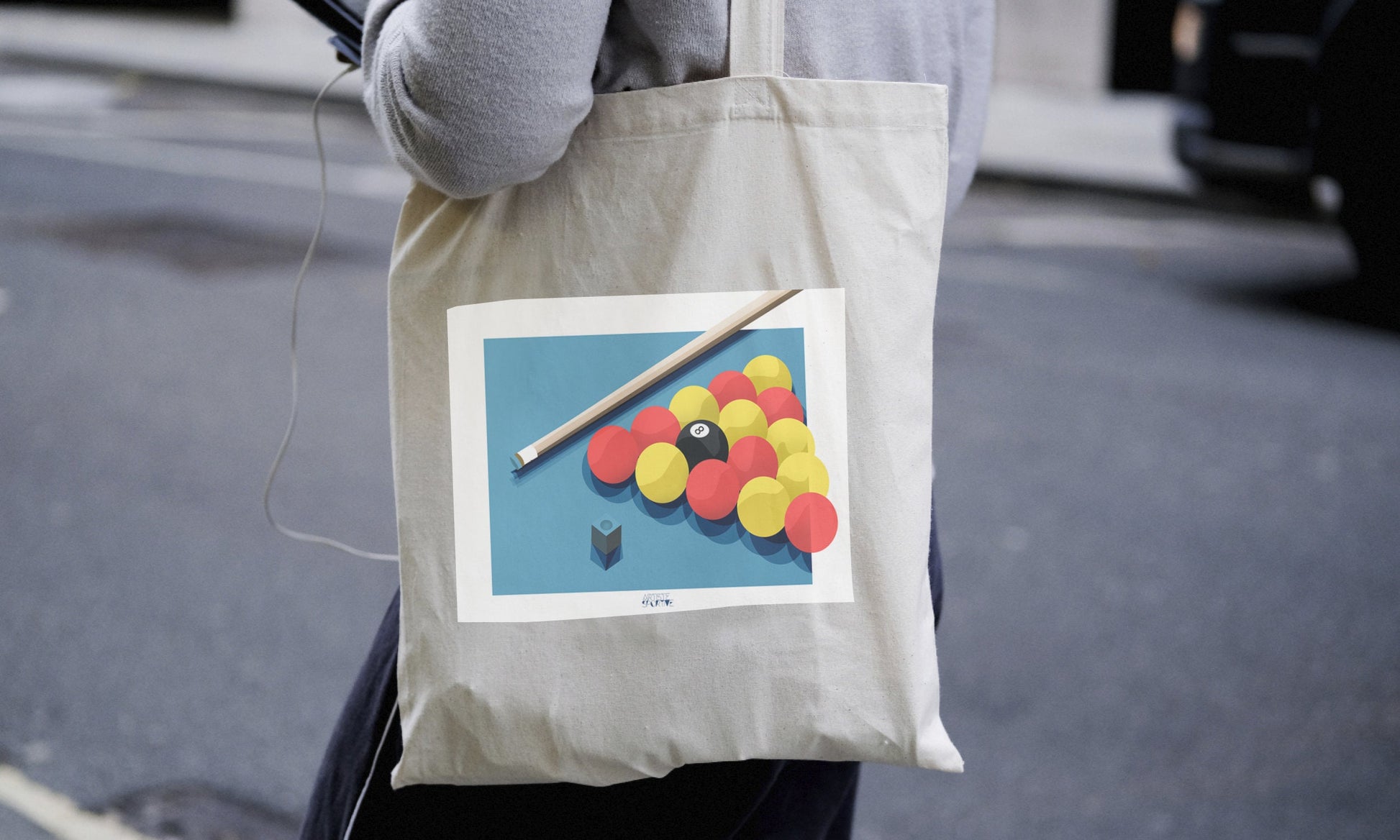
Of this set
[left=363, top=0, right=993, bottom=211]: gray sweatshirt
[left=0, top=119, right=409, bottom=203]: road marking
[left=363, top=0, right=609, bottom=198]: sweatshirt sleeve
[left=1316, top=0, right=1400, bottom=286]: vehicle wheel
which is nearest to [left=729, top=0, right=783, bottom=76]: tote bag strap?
[left=363, top=0, right=993, bottom=211]: gray sweatshirt

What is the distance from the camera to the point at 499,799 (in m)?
1.45

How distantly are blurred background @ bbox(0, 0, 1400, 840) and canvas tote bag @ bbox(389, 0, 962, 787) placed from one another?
4.90ft

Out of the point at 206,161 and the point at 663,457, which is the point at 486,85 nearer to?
the point at 663,457

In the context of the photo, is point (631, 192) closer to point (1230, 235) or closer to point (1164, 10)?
point (1230, 235)

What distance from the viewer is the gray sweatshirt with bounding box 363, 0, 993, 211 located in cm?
113

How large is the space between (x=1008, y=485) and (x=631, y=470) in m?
3.24

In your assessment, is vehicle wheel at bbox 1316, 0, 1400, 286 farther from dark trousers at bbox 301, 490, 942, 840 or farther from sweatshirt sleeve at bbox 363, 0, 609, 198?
sweatshirt sleeve at bbox 363, 0, 609, 198

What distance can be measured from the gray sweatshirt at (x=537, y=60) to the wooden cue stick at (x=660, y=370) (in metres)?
0.21

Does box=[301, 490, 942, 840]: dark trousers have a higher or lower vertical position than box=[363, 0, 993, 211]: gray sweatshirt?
lower

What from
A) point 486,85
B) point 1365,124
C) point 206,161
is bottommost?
point 206,161

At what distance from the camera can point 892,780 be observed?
286 cm

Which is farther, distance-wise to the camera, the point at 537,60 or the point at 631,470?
the point at 631,470

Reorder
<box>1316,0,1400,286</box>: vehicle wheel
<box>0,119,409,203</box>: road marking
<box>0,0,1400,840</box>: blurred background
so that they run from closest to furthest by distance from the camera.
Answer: <box>0,0,1400,840</box>: blurred background
<box>1316,0,1400,286</box>: vehicle wheel
<box>0,119,409,203</box>: road marking

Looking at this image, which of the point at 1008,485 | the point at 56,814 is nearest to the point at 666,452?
the point at 56,814
